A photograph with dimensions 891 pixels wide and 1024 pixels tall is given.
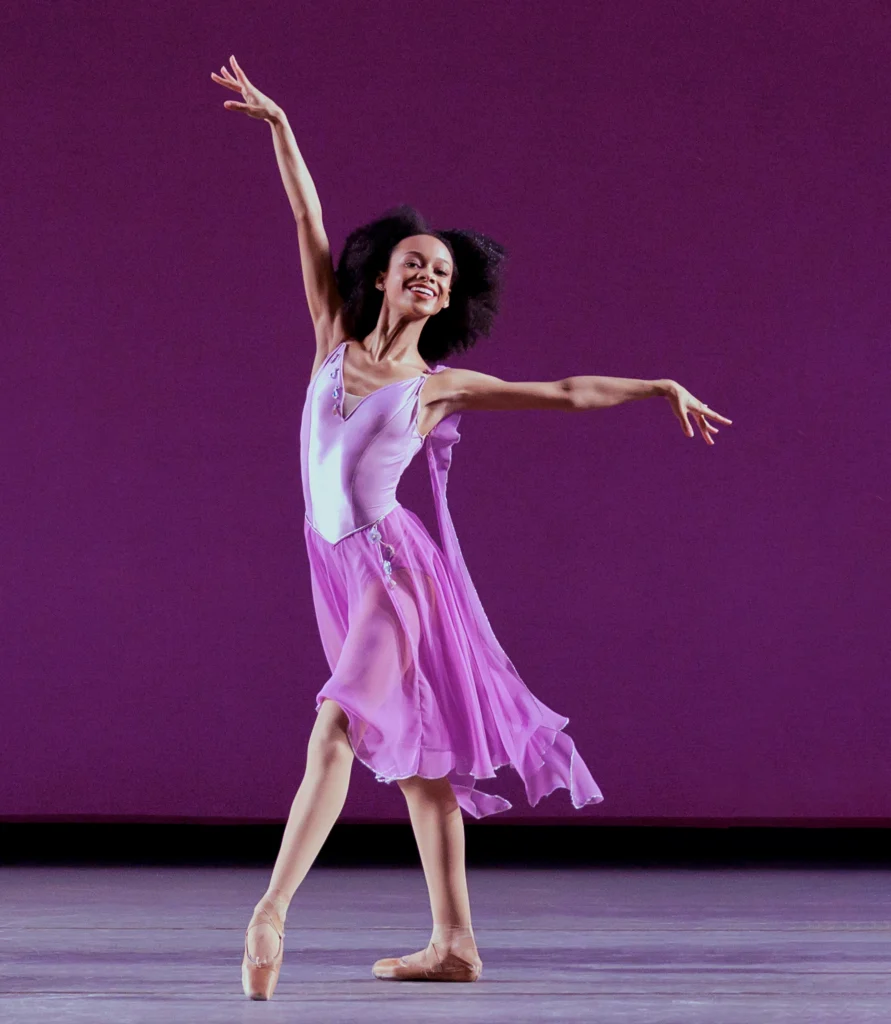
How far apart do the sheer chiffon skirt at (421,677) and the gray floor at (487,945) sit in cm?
30

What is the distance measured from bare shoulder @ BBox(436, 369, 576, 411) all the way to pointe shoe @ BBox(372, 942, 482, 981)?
82 centimetres

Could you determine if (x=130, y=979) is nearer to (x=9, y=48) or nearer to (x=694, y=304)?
(x=694, y=304)

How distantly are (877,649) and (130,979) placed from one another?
232 centimetres

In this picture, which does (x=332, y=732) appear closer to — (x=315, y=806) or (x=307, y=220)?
(x=315, y=806)

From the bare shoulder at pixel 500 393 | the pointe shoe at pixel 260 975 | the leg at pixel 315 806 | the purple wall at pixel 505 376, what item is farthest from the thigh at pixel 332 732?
the purple wall at pixel 505 376

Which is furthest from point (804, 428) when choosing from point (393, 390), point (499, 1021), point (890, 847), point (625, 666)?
point (499, 1021)

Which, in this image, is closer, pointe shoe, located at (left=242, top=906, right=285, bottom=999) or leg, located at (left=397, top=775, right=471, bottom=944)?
pointe shoe, located at (left=242, top=906, right=285, bottom=999)

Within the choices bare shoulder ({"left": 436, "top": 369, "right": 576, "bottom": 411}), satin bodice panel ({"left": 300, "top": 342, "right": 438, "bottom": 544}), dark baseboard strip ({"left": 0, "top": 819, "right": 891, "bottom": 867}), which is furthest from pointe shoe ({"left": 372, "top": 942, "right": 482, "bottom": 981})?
dark baseboard strip ({"left": 0, "top": 819, "right": 891, "bottom": 867})

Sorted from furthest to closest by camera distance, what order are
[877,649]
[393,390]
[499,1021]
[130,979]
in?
[877,649] < [393,390] < [130,979] < [499,1021]

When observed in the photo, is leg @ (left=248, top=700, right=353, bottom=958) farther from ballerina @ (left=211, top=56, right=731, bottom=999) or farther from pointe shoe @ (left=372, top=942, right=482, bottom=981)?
pointe shoe @ (left=372, top=942, right=482, bottom=981)

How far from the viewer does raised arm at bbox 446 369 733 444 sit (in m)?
2.20

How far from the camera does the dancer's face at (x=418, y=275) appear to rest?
7.55ft

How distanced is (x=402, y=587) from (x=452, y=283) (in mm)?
→ 552

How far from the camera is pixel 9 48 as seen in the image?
3861mm
